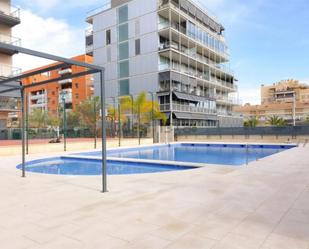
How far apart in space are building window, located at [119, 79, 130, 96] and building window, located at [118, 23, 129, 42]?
6.01 metres

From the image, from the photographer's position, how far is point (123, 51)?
1585 inches

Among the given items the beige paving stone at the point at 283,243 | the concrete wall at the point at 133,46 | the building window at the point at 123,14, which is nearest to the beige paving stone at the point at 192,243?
the beige paving stone at the point at 283,243

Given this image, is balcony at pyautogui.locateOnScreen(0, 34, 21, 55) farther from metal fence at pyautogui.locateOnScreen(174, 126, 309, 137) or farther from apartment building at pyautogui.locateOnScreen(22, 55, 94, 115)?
apartment building at pyautogui.locateOnScreen(22, 55, 94, 115)

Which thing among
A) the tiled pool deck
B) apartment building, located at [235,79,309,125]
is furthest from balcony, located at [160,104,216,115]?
apartment building, located at [235,79,309,125]

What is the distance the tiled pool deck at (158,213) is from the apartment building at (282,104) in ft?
206

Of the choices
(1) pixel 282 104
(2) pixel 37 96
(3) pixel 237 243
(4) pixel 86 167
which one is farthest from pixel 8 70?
(1) pixel 282 104

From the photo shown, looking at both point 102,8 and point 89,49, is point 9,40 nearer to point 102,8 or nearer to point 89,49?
point 102,8

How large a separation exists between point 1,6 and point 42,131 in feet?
42.8

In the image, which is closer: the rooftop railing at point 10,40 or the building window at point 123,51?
the rooftop railing at point 10,40

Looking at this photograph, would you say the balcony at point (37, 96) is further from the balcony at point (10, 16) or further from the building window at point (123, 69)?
the balcony at point (10, 16)

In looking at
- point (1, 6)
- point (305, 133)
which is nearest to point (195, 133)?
point (305, 133)

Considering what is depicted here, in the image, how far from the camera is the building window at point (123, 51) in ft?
131

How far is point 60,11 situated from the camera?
18250 millimetres

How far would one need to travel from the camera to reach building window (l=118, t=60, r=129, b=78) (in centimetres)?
3991
